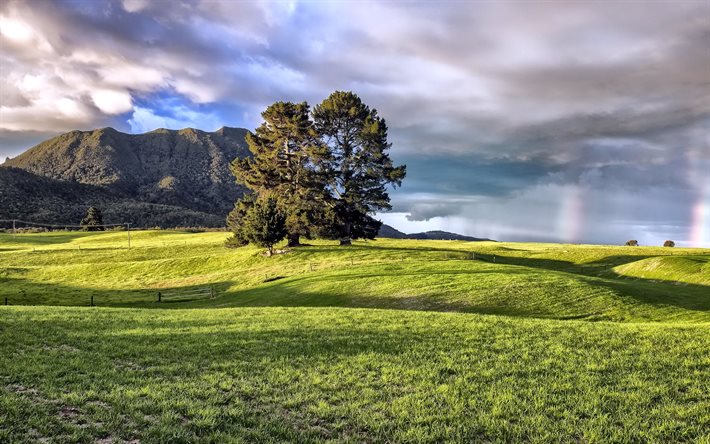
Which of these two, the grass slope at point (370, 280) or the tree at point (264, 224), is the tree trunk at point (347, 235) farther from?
the tree at point (264, 224)

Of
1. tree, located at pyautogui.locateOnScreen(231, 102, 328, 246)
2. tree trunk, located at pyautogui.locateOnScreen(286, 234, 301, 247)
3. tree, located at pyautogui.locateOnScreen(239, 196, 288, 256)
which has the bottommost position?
tree trunk, located at pyautogui.locateOnScreen(286, 234, 301, 247)

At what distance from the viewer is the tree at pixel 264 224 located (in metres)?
62.8

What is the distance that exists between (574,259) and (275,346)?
6777 cm

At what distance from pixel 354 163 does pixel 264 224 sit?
67.4 feet

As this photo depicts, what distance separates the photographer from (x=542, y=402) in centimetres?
1022

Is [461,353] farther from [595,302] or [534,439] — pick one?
[595,302]

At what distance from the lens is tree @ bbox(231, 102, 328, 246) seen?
230 feet

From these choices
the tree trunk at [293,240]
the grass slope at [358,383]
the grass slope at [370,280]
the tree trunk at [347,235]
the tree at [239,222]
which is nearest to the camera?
the grass slope at [358,383]

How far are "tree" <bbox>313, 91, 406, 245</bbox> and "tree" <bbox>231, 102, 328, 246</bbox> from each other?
225 cm

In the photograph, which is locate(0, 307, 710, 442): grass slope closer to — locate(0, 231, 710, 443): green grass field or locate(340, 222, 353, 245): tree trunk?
locate(0, 231, 710, 443): green grass field

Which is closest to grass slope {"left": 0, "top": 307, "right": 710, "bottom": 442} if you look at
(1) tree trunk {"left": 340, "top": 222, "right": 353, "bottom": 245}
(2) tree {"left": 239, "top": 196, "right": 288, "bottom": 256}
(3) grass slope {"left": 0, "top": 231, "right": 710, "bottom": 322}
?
(3) grass slope {"left": 0, "top": 231, "right": 710, "bottom": 322}

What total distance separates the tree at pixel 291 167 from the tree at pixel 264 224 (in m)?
4.86

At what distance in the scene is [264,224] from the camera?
62.8 metres

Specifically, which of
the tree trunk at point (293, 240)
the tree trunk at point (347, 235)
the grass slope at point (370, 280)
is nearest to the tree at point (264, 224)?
the grass slope at point (370, 280)
